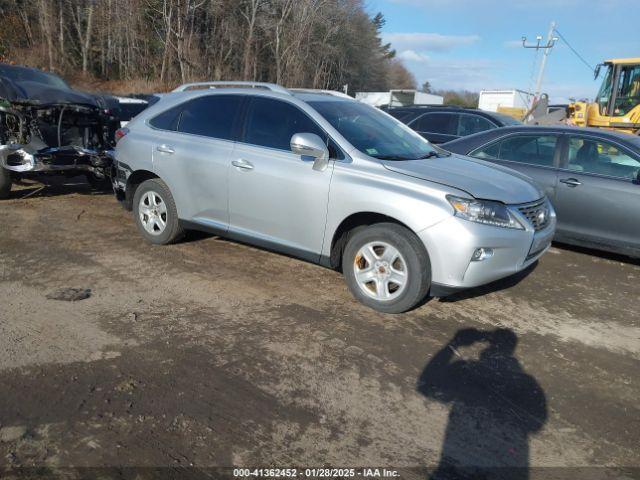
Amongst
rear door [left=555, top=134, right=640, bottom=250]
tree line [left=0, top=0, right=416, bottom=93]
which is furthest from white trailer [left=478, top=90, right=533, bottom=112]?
rear door [left=555, top=134, right=640, bottom=250]

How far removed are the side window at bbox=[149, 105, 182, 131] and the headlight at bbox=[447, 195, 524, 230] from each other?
3143mm

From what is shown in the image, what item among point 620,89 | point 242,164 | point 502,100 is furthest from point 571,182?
point 502,100

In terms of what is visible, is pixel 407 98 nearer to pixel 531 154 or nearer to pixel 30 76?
pixel 30 76

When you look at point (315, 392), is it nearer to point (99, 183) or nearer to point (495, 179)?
point (495, 179)

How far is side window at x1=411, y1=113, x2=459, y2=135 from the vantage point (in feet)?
33.7

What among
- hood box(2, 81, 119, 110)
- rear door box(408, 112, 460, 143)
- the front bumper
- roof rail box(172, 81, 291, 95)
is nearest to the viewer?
the front bumper

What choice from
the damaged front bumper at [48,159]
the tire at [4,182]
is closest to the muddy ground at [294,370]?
the damaged front bumper at [48,159]

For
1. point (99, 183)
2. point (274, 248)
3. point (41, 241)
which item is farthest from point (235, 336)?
point (99, 183)

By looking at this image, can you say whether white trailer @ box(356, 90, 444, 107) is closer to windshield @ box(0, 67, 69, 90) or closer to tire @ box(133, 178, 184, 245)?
windshield @ box(0, 67, 69, 90)

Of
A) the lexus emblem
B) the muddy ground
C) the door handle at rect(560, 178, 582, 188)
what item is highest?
the door handle at rect(560, 178, 582, 188)

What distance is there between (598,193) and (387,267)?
127 inches

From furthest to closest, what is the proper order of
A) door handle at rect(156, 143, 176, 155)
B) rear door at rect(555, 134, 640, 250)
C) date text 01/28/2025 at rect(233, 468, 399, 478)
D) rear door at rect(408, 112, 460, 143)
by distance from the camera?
rear door at rect(408, 112, 460, 143), rear door at rect(555, 134, 640, 250), door handle at rect(156, 143, 176, 155), date text 01/28/2025 at rect(233, 468, 399, 478)

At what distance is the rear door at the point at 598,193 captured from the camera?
5.62 m

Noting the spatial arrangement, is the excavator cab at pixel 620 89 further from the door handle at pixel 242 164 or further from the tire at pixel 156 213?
the tire at pixel 156 213
